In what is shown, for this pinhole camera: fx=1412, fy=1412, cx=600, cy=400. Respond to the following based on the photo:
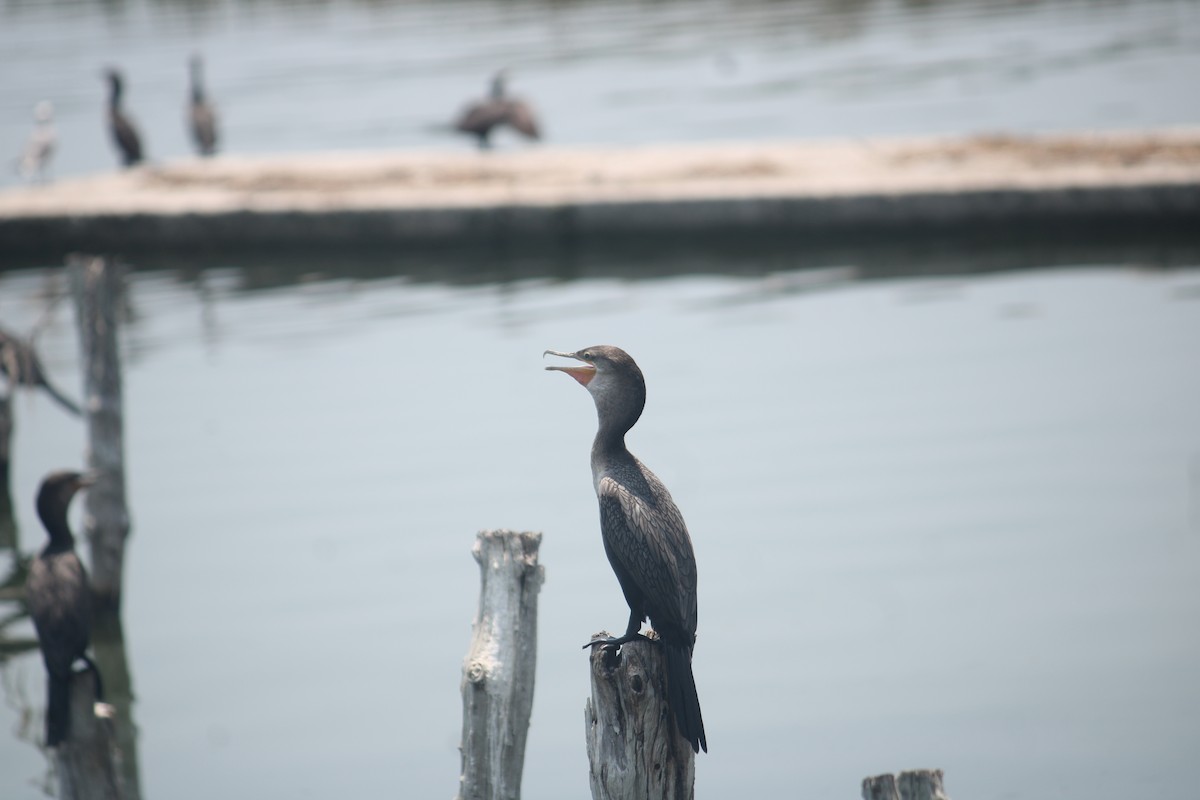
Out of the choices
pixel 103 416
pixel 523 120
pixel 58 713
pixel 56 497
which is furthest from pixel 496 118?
pixel 58 713

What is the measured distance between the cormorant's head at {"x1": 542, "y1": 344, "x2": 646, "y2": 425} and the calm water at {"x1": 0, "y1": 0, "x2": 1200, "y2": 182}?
45.9 feet

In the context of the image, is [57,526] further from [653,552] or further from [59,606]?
[653,552]

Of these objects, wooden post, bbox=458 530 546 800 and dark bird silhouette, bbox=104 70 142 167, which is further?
dark bird silhouette, bbox=104 70 142 167

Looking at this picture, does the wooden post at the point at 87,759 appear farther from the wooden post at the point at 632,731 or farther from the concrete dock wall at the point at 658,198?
the concrete dock wall at the point at 658,198

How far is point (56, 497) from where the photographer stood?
243 inches

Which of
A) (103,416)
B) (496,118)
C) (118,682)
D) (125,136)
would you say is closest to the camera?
(103,416)

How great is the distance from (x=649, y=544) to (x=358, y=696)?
3430 millimetres

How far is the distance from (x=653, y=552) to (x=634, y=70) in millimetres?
22203

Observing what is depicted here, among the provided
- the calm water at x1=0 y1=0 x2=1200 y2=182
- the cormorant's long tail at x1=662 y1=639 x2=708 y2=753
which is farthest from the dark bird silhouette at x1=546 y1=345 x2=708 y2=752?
the calm water at x1=0 y1=0 x2=1200 y2=182

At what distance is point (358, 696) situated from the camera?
6762 mm

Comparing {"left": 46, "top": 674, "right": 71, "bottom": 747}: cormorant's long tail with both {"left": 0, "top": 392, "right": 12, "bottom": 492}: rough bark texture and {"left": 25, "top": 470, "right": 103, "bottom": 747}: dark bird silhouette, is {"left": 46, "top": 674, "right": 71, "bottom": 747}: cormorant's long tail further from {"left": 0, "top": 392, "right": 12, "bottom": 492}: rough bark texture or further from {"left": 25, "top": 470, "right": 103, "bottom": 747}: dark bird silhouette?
{"left": 0, "top": 392, "right": 12, "bottom": 492}: rough bark texture

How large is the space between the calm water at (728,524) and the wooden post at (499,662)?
1936mm

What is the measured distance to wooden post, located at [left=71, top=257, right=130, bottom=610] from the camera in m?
6.78

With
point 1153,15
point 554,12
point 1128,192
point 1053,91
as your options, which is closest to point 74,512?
point 1128,192
